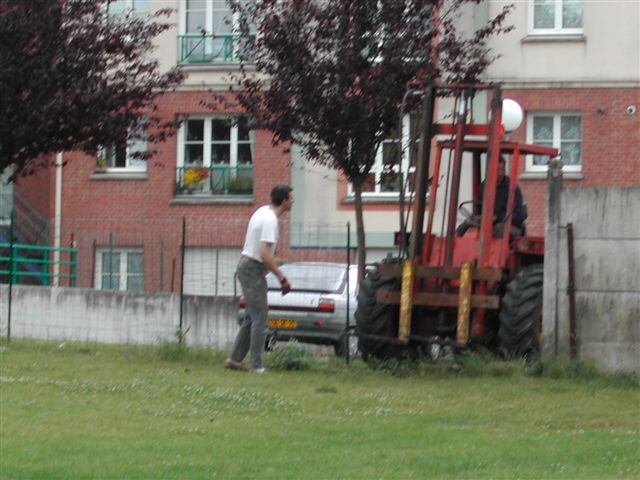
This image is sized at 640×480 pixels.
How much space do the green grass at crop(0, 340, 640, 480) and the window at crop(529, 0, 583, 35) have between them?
19771 mm

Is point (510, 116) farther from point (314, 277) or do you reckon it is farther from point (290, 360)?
point (314, 277)

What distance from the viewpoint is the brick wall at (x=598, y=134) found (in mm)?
35312

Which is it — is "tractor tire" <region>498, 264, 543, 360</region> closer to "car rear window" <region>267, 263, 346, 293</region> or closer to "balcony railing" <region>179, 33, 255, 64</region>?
"car rear window" <region>267, 263, 346, 293</region>

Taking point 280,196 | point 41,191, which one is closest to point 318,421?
point 280,196

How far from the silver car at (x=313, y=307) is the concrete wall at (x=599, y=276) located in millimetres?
6513

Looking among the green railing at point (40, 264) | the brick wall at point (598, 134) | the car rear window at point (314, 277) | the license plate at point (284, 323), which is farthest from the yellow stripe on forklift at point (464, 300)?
the brick wall at point (598, 134)

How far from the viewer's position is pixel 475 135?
16875mm

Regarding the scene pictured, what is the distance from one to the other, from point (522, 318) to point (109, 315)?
1237 centimetres

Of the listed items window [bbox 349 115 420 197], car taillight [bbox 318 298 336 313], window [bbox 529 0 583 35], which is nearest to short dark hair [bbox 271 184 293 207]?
window [bbox 349 115 420 197]

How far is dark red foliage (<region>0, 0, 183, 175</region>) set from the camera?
20.5 m

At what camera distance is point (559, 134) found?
3591cm

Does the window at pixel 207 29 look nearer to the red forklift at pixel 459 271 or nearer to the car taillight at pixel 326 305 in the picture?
the car taillight at pixel 326 305

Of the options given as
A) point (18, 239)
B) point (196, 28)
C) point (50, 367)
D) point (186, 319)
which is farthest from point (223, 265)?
point (50, 367)

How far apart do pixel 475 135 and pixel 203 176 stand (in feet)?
69.9
